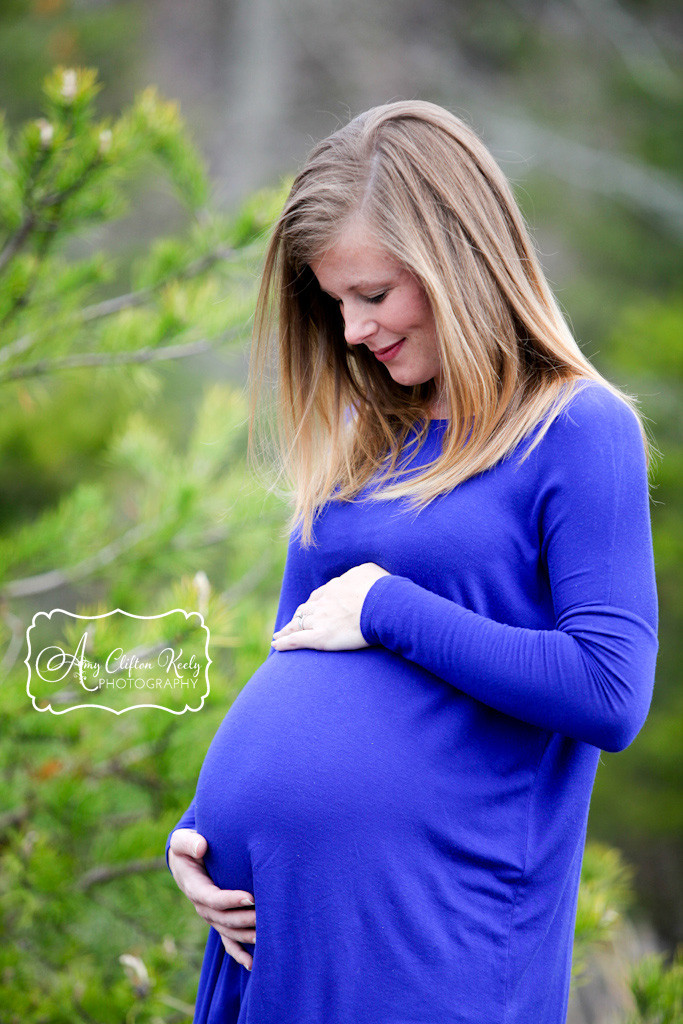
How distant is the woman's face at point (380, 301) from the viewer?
3.29ft

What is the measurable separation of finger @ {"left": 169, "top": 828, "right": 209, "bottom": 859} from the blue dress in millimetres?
21

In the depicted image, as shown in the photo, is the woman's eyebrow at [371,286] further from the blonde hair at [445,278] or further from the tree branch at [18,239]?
the tree branch at [18,239]

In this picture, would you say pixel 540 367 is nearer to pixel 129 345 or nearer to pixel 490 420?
pixel 490 420

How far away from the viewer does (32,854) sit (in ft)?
4.81

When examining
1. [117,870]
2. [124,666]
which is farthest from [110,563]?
[117,870]

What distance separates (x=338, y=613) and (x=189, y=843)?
348 mm

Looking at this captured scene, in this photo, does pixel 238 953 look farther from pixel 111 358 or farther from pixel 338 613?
pixel 111 358

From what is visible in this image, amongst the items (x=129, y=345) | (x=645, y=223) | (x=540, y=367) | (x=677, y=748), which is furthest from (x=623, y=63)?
(x=540, y=367)

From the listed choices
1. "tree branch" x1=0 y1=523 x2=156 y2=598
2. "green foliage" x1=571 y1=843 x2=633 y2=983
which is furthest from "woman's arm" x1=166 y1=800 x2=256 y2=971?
"tree branch" x1=0 y1=523 x2=156 y2=598

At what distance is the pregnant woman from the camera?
83 cm

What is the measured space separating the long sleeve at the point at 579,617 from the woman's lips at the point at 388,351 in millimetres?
262

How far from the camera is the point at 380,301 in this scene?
103cm

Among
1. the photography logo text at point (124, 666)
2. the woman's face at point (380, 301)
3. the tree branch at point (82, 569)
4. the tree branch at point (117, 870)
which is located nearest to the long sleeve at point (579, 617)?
the woman's face at point (380, 301)

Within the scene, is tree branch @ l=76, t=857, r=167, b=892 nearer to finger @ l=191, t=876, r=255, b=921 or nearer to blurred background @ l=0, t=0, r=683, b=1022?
blurred background @ l=0, t=0, r=683, b=1022
